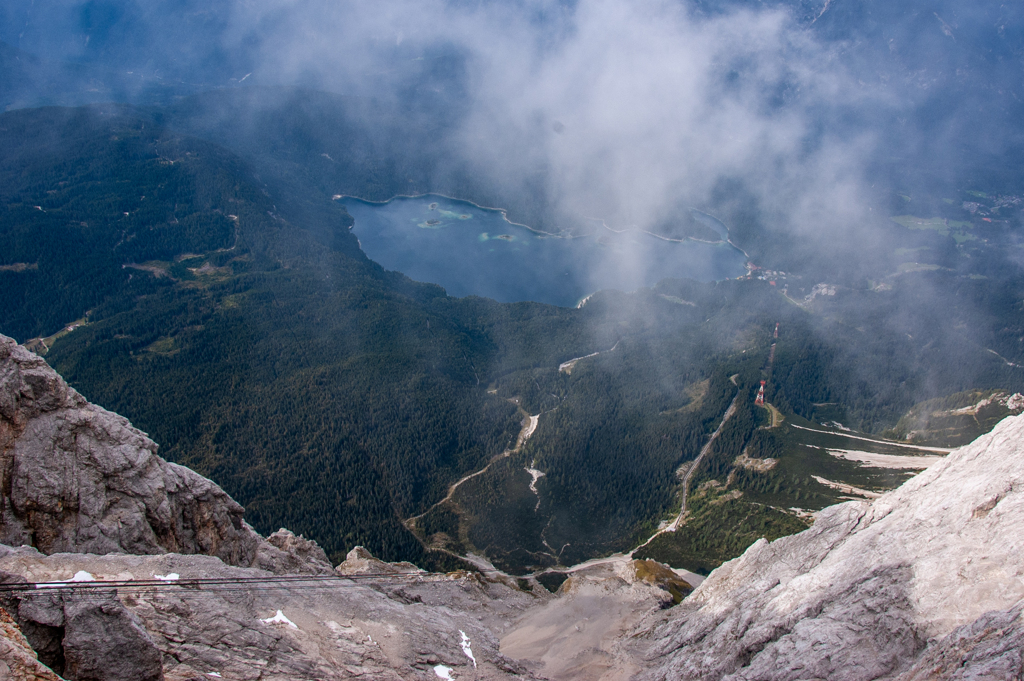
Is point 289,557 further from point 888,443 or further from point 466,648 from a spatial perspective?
point 888,443

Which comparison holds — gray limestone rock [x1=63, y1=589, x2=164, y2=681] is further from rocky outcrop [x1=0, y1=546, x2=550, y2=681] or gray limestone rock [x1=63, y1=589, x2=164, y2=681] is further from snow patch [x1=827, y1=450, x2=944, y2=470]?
snow patch [x1=827, y1=450, x2=944, y2=470]

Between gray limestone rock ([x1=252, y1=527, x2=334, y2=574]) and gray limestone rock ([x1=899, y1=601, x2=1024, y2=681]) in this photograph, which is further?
gray limestone rock ([x1=252, y1=527, x2=334, y2=574])

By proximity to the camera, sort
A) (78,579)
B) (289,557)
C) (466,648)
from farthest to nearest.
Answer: (289,557), (466,648), (78,579)

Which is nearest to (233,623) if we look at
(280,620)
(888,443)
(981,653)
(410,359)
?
(280,620)

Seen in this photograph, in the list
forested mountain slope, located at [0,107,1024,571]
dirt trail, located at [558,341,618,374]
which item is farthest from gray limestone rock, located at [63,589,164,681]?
dirt trail, located at [558,341,618,374]

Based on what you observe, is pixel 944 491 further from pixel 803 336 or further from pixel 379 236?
pixel 379 236

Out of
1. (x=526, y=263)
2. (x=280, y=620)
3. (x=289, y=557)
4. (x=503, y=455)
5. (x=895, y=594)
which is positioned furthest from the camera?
(x=526, y=263)
